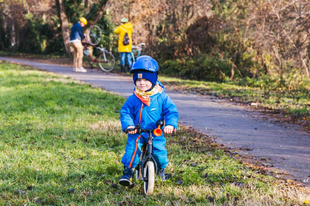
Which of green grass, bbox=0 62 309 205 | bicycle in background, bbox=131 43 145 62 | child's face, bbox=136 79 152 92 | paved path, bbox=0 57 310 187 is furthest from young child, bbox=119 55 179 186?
bicycle in background, bbox=131 43 145 62

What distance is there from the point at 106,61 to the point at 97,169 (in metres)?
12.5

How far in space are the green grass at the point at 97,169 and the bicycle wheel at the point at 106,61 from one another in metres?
8.95

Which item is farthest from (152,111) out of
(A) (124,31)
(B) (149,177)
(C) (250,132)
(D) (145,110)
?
(A) (124,31)

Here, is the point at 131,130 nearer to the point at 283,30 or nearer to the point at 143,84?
the point at 143,84

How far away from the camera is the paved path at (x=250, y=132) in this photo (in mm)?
5156

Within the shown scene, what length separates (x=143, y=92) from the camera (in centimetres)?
414

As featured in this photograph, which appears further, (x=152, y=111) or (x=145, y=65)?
(x=152, y=111)

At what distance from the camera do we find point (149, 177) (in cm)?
396

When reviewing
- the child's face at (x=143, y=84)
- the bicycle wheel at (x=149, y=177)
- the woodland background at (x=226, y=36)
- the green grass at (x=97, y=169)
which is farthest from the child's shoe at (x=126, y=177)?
the woodland background at (x=226, y=36)

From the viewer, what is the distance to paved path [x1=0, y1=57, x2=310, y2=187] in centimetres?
516

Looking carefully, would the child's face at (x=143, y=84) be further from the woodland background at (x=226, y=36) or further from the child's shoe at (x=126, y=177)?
the woodland background at (x=226, y=36)

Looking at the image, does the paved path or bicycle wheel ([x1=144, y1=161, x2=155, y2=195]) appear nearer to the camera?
bicycle wheel ([x1=144, y1=161, x2=155, y2=195])

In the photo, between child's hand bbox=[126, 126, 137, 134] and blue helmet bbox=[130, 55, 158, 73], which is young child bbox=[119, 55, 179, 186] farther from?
child's hand bbox=[126, 126, 137, 134]

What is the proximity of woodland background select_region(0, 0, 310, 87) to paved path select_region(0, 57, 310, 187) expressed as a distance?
12.4 ft
